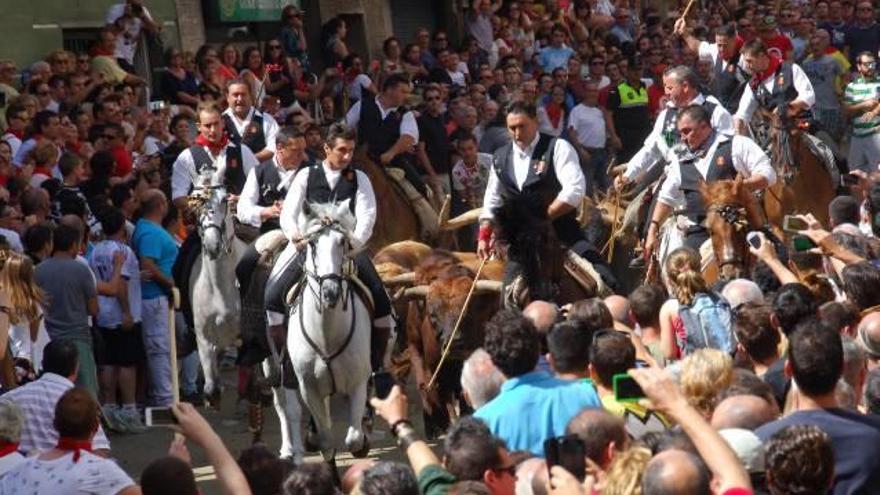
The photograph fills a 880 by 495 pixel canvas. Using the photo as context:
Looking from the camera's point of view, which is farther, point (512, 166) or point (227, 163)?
point (227, 163)

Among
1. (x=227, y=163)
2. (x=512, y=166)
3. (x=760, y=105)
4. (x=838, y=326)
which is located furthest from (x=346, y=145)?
(x=760, y=105)

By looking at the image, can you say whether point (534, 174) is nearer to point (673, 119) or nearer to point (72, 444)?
point (673, 119)

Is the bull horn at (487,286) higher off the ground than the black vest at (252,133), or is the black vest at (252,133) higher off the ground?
the black vest at (252,133)

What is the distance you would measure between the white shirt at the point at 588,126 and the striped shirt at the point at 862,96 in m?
2.84

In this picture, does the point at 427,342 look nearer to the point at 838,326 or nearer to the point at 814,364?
the point at 838,326

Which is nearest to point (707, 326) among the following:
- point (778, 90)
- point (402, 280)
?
point (402, 280)

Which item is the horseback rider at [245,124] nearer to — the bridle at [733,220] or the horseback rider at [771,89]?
the horseback rider at [771,89]

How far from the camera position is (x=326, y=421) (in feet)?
43.4

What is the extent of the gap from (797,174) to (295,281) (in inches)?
263

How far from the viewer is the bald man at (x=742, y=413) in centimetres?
755

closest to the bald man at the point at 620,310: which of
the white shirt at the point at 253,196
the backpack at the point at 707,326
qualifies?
the backpack at the point at 707,326

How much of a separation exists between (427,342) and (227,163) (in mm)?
2670

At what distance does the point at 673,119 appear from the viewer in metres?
15.5

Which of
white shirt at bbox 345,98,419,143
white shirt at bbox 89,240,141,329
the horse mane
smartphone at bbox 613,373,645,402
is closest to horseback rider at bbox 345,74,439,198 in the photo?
white shirt at bbox 345,98,419,143
